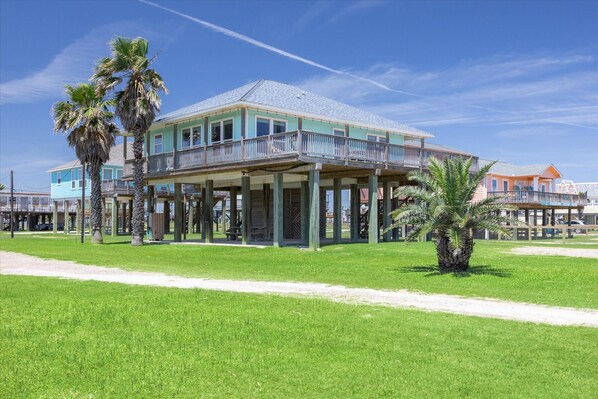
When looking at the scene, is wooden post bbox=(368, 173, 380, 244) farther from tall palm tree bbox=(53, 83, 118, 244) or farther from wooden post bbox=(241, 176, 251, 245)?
tall palm tree bbox=(53, 83, 118, 244)

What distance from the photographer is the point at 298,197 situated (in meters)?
39.7

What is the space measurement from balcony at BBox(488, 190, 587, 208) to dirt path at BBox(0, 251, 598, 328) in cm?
3907

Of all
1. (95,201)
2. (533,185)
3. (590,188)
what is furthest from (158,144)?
(590,188)

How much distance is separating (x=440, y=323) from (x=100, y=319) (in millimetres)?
5559

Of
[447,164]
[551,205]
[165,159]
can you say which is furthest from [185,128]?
[551,205]

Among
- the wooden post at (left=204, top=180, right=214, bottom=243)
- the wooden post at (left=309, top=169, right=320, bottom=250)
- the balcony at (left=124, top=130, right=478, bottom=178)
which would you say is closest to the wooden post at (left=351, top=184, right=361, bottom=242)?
the balcony at (left=124, top=130, right=478, bottom=178)

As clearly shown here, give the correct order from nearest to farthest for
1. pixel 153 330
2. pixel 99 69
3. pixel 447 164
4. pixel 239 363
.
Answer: pixel 239 363
pixel 153 330
pixel 447 164
pixel 99 69

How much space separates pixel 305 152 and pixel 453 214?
9.90 metres

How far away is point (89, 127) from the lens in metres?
36.3

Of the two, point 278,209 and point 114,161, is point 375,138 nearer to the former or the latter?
point 278,209

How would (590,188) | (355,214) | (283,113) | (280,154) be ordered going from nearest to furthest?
(280,154)
(283,113)
(355,214)
(590,188)

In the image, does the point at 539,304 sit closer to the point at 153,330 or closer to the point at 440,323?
the point at 440,323

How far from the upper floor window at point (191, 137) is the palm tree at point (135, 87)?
2213 millimetres

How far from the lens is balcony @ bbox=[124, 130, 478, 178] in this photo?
26422mm
